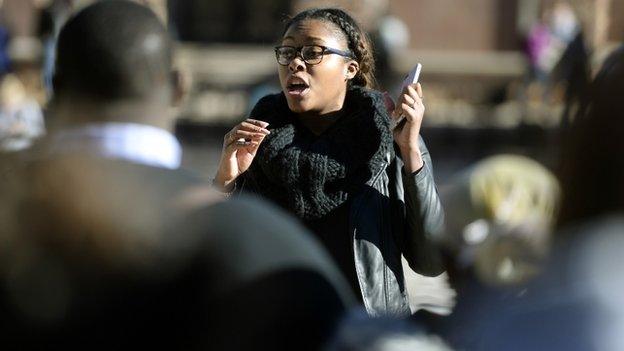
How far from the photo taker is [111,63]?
2.84 meters

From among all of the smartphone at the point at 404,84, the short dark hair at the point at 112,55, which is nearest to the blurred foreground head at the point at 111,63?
the short dark hair at the point at 112,55

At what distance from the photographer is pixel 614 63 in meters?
2.68

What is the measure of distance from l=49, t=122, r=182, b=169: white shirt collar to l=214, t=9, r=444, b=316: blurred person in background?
1.64 meters

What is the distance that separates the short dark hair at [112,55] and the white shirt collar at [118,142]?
7cm

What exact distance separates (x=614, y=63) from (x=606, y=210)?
299mm

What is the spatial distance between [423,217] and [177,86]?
1.53 meters

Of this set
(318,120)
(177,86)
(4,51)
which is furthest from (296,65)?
(4,51)

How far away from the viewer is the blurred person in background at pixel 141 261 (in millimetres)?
2594

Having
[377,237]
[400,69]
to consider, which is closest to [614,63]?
[377,237]

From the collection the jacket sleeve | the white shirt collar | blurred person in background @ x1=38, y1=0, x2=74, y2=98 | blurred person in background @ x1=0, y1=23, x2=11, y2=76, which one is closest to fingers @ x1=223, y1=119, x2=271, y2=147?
the jacket sleeve

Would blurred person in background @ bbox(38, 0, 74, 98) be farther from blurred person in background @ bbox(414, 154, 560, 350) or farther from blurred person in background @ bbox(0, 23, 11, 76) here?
blurred person in background @ bbox(414, 154, 560, 350)

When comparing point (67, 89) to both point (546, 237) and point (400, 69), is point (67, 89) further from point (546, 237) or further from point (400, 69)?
point (400, 69)

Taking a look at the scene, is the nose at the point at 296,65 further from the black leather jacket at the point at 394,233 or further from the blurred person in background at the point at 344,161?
the black leather jacket at the point at 394,233

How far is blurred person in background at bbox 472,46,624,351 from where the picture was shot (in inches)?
96.4
